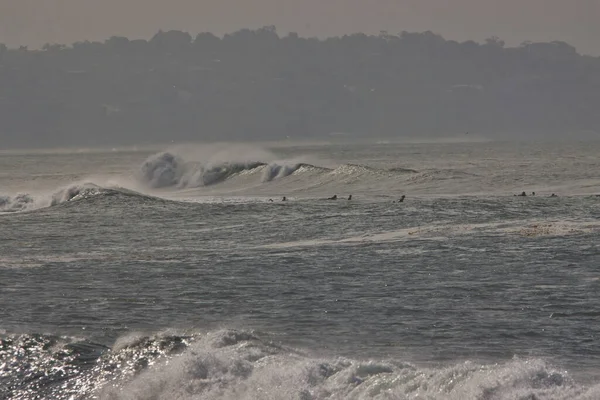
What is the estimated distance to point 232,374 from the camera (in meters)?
18.3

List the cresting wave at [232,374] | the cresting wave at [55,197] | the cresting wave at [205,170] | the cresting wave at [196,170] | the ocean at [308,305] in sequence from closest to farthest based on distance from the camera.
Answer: the cresting wave at [232,374] < the ocean at [308,305] < the cresting wave at [55,197] < the cresting wave at [205,170] < the cresting wave at [196,170]

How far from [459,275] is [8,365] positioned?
12.2 m

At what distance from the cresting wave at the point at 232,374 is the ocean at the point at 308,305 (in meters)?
0.04

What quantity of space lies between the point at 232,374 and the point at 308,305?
255 inches

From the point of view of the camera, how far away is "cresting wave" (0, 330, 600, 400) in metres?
16.3

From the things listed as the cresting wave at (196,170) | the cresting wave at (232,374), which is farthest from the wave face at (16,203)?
the cresting wave at (232,374)

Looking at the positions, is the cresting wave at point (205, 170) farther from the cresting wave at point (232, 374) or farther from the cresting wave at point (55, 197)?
the cresting wave at point (232, 374)

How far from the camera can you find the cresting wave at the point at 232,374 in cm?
1629

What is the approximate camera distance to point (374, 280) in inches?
1105

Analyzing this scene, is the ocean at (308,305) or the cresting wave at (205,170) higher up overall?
the ocean at (308,305)

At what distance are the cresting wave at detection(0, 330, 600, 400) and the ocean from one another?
0.12ft

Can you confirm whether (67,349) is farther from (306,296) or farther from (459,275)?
(459,275)

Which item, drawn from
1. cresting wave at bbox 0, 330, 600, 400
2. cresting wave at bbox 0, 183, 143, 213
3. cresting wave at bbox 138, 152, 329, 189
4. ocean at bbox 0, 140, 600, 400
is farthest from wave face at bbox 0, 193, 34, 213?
cresting wave at bbox 0, 330, 600, 400

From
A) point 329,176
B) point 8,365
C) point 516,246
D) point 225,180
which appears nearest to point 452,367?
point 8,365
